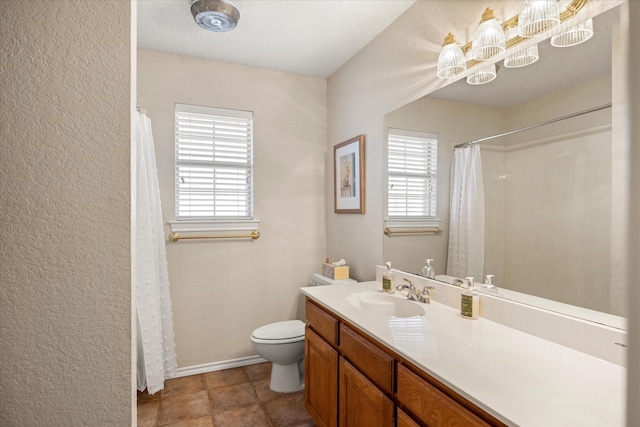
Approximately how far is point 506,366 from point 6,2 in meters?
1.62

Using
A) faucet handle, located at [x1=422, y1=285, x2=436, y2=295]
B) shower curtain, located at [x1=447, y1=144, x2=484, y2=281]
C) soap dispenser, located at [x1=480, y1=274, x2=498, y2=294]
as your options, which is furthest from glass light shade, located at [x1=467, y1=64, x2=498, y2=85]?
faucet handle, located at [x1=422, y1=285, x2=436, y2=295]

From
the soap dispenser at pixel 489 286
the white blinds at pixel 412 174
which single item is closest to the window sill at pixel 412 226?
the white blinds at pixel 412 174

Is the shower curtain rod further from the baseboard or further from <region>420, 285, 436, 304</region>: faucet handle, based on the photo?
the baseboard

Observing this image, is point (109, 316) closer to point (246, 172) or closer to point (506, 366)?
point (506, 366)

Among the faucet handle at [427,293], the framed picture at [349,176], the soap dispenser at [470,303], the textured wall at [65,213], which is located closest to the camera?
the textured wall at [65,213]

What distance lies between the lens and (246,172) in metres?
2.97

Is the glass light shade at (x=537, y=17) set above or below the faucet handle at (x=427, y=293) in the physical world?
above

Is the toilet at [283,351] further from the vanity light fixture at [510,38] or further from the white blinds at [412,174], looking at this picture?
the vanity light fixture at [510,38]

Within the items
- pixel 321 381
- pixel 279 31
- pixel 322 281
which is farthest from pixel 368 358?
pixel 279 31

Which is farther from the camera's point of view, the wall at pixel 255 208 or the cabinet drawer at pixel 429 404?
the wall at pixel 255 208

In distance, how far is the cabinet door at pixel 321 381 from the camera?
1732mm

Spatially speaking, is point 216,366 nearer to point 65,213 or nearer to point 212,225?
point 212,225

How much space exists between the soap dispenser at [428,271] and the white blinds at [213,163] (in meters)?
1.58

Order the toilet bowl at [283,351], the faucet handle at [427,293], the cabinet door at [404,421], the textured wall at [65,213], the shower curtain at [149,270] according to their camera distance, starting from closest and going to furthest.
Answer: the textured wall at [65,213]
the cabinet door at [404,421]
the faucet handle at [427,293]
the shower curtain at [149,270]
the toilet bowl at [283,351]
